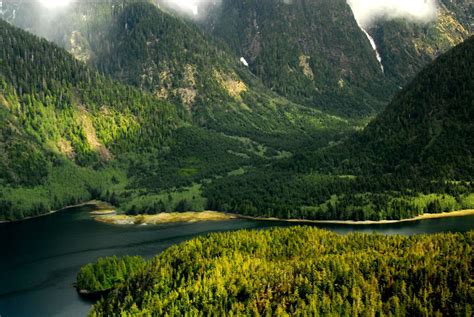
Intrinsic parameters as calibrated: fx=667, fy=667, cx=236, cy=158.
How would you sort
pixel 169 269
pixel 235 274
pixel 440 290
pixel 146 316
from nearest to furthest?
pixel 440 290, pixel 146 316, pixel 235 274, pixel 169 269

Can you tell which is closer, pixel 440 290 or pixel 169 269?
pixel 440 290

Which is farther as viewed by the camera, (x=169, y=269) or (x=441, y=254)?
(x=169, y=269)

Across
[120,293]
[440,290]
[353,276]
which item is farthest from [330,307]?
[120,293]

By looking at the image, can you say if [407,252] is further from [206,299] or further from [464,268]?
[206,299]

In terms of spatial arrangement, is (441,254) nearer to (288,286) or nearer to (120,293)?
(288,286)

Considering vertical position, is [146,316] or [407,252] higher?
[407,252]

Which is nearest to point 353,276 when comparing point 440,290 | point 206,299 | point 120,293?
point 440,290

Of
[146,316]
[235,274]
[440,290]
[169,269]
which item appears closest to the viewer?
[440,290]
